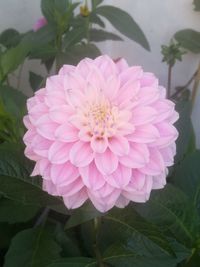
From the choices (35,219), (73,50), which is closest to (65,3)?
(73,50)

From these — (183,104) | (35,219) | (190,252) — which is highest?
(183,104)

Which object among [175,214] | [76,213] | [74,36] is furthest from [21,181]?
[74,36]

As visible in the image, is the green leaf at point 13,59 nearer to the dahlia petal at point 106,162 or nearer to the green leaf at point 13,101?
the green leaf at point 13,101

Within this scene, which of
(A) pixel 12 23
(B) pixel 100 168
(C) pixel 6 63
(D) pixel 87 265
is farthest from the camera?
(A) pixel 12 23

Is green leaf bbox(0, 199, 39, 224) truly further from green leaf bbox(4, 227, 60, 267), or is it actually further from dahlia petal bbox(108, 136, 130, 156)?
dahlia petal bbox(108, 136, 130, 156)

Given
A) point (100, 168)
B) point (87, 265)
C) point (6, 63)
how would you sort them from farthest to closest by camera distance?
point (6, 63) → point (87, 265) → point (100, 168)

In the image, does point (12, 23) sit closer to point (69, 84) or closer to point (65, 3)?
point (65, 3)
